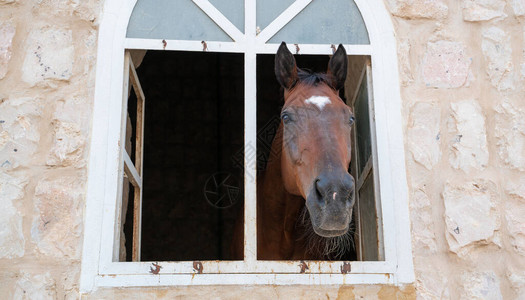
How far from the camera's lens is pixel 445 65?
307cm

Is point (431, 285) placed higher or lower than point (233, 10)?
lower

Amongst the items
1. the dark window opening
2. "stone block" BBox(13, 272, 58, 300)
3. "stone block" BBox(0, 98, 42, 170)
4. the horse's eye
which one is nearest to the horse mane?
the horse's eye

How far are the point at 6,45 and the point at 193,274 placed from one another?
1503mm

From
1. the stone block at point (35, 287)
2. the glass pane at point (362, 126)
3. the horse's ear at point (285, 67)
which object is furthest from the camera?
the glass pane at point (362, 126)

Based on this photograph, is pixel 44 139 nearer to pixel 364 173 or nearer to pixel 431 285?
pixel 364 173

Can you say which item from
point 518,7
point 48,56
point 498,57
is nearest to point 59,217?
point 48,56

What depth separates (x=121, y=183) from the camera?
2.82m

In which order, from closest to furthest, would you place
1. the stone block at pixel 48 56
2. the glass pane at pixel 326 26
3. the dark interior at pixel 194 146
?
the stone block at pixel 48 56
the glass pane at pixel 326 26
the dark interior at pixel 194 146

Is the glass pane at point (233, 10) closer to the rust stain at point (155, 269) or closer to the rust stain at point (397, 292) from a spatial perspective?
the rust stain at point (155, 269)

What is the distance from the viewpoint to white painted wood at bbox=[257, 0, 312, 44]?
305cm

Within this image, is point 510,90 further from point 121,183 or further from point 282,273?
point 121,183

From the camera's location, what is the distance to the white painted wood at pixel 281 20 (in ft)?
10.0

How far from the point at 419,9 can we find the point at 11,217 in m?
2.35

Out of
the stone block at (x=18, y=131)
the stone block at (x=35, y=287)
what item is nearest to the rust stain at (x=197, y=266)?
the stone block at (x=35, y=287)
